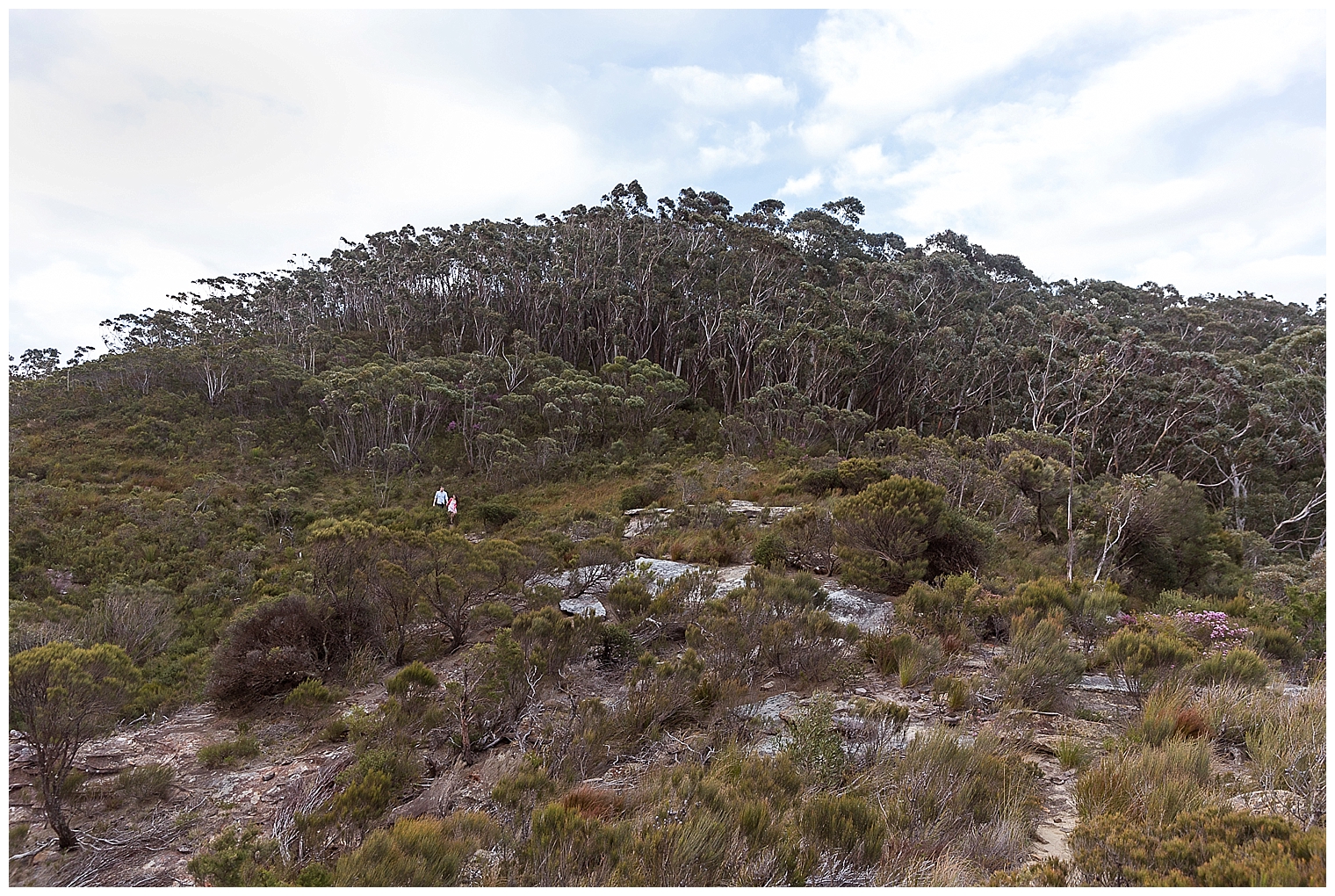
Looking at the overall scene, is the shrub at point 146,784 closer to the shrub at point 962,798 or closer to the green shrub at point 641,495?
the shrub at point 962,798

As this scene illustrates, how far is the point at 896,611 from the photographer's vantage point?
269 inches

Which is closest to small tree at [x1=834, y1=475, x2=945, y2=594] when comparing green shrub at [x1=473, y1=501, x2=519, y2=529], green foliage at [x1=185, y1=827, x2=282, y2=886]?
green foliage at [x1=185, y1=827, x2=282, y2=886]

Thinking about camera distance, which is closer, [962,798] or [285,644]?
[962,798]

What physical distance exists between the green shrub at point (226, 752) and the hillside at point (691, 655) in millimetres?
38

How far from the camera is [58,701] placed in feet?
13.6

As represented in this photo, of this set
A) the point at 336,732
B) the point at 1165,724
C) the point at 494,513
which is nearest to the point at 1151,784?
the point at 1165,724

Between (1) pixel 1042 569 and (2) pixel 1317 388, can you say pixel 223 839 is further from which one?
(2) pixel 1317 388

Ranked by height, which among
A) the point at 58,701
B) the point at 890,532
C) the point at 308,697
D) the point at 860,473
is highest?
the point at 860,473

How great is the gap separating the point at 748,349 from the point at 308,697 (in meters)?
26.1

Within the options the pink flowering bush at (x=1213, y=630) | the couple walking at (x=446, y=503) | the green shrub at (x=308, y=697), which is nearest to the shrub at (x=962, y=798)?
the pink flowering bush at (x=1213, y=630)

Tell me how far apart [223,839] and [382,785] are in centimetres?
89

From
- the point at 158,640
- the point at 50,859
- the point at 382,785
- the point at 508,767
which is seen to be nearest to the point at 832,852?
the point at 508,767

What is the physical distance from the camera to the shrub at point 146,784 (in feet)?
15.2

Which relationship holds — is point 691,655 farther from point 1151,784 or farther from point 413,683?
point 1151,784
